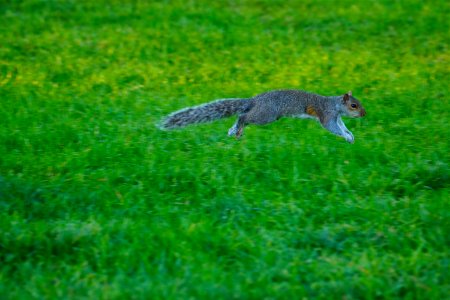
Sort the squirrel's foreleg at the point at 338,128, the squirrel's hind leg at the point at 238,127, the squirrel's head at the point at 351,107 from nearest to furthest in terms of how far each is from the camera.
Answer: the squirrel's foreleg at the point at 338,128, the squirrel's hind leg at the point at 238,127, the squirrel's head at the point at 351,107

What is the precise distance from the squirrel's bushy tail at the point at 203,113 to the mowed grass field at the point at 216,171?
196 mm

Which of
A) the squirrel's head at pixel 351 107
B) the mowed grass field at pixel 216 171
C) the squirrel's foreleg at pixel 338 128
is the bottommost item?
the mowed grass field at pixel 216 171

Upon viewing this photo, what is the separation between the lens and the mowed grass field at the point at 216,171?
4512mm

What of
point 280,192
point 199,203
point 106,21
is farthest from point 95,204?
point 106,21

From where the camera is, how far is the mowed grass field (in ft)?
14.8

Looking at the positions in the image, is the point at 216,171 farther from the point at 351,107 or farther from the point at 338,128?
the point at 351,107

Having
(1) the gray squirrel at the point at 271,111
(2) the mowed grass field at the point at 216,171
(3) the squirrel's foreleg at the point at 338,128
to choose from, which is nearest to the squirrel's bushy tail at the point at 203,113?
(1) the gray squirrel at the point at 271,111

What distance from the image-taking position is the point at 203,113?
21.4 feet

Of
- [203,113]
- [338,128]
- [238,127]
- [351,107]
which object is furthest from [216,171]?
[351,107]

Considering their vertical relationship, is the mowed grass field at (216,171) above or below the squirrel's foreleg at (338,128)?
below

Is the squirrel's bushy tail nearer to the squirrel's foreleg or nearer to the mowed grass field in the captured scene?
the mowed grass field

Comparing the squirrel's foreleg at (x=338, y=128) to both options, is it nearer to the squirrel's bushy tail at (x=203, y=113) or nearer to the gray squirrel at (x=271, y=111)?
the gray squirrel at (x=271, y=111)

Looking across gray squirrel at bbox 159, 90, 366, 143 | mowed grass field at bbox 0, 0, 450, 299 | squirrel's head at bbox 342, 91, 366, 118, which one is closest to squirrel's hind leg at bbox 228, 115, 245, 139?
gray squirrel at bbox 159, 90, 366, 143

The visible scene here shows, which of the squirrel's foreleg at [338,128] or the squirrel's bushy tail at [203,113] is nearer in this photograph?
the squirrel's bushy tail at [203,113]
